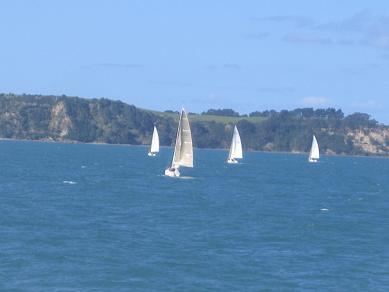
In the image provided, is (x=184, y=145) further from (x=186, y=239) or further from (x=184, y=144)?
(x=186, y=239)

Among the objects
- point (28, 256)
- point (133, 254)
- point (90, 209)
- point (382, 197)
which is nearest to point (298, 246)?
point (133, 254)

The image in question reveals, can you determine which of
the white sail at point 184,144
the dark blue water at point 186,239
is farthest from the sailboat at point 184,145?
the dark blue water at point 186,239

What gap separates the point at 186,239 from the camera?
2163 inches

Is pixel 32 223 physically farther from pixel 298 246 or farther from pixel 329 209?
pixel 329 209

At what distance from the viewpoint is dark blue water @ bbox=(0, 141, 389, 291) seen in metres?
43.2

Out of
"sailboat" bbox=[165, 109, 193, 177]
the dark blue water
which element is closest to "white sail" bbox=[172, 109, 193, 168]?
"sailboat" bbox=[165, 109, 193, 177]

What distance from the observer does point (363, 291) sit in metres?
42.4

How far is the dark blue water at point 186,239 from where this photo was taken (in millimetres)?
43219

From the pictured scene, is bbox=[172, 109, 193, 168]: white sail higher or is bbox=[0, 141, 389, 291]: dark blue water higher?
bbox=[172, 109, 193, 168]: white sail

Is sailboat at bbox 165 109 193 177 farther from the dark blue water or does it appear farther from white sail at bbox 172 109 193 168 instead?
the dark blue water

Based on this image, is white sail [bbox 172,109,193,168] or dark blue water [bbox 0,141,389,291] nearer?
dark blue water [bbox 0,141,389,291]

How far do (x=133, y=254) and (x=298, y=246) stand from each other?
9.34 m

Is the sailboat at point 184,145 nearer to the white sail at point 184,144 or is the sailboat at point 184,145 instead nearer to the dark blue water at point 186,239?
the white sail at point 184,144

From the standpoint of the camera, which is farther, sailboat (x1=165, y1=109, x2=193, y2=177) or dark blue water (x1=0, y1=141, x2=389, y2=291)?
sailboat (x1=165, y1=109, x2=193, y2=177)
